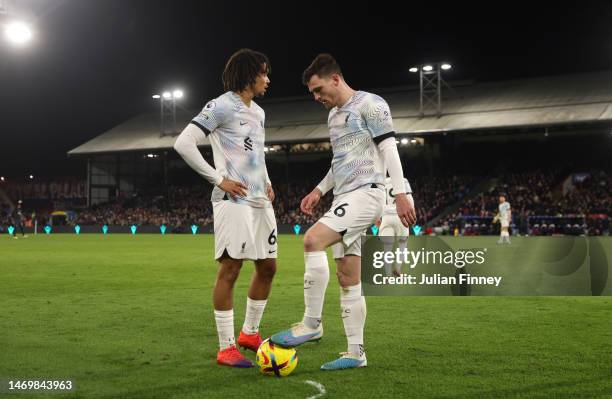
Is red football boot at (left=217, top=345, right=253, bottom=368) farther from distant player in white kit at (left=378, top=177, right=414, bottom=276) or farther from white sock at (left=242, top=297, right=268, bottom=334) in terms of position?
distant player in white kit at (left=378, top=177, right=414, bottom=276)

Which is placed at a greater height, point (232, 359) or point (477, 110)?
point (477, 110)

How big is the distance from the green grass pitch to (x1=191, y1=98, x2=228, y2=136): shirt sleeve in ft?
6.18

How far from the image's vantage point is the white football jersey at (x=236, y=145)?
5168 millimetres

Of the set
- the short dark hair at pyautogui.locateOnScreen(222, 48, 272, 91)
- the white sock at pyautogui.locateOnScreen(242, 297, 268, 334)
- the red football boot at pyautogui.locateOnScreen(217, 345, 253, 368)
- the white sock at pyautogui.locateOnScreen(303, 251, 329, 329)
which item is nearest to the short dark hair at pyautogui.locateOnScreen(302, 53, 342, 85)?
the short dark hair at pyautogui.locateOnScreen(222, 48, 272, 91)

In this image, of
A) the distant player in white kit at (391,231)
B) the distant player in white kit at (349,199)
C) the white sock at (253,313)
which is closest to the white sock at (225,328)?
the white sock at (253,313)

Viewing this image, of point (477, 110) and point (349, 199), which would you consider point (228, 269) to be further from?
point (477, 110)

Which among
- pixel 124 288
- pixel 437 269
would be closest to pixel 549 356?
pixel 437 269

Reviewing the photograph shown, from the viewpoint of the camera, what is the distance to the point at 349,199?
489cm

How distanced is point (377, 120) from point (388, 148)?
23 centimetres

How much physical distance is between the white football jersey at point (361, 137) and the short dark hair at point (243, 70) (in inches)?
33.9

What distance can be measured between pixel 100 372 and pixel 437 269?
6642mm

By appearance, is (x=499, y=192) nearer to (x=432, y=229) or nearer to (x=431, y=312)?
(x=432, y=229)

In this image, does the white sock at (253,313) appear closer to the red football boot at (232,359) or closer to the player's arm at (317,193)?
the red football boot at (232,359)

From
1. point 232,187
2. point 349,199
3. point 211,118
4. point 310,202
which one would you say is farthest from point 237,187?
point 349,199
